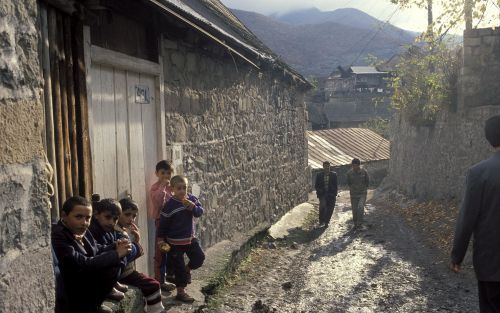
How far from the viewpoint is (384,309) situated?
5695 millimetres

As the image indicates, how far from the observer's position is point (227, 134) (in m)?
8.09

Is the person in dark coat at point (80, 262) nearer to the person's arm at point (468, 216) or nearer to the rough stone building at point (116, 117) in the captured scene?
the rough stone building at point (116, 117)

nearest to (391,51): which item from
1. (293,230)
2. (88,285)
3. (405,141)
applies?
(405,141)

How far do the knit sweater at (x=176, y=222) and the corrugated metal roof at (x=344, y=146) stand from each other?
16169 millimetres

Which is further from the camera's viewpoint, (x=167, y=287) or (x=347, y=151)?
(x=347, y=151)

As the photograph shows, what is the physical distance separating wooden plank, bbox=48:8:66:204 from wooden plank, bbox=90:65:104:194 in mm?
612

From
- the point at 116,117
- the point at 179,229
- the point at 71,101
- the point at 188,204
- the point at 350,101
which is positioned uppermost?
the point at 350,101

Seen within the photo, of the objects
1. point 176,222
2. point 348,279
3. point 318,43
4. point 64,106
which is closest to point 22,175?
point 64,106

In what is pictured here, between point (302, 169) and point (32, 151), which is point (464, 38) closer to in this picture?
point (302, 169)

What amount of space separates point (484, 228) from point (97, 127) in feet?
9.98

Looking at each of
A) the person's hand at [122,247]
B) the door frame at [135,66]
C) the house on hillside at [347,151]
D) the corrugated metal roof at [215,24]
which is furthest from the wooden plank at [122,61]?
the house on hillside at [347,151]

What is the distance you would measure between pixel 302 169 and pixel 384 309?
29.5 ft

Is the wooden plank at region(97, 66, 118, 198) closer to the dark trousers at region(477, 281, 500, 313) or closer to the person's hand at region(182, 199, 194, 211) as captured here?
the person's hand at region(182, 199, 194, 211)

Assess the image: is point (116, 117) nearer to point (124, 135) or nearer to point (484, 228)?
point (124, 135)
